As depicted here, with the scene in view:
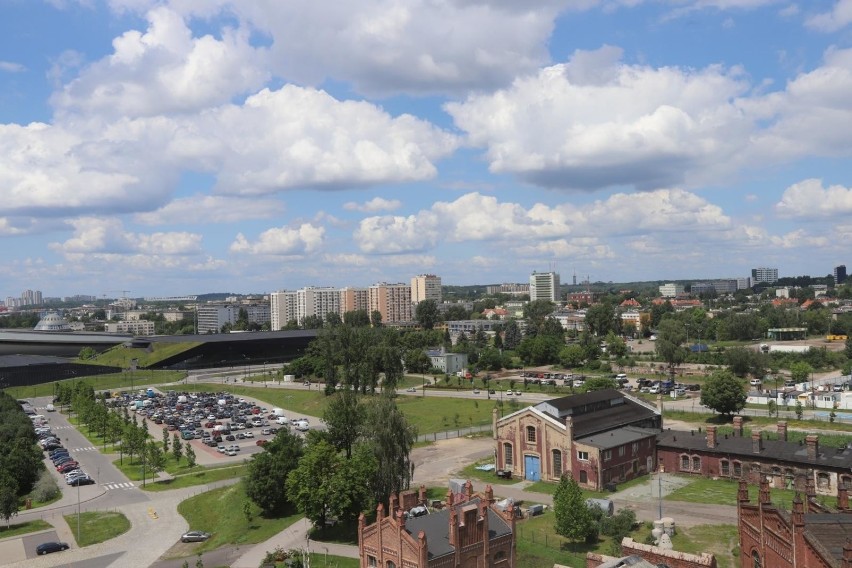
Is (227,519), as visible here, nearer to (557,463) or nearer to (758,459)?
(557,463)

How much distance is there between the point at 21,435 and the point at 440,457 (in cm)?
4652

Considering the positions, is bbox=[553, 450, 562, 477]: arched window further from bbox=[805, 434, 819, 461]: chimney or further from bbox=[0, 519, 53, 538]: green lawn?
bbox=[0, 519, 53, 538]: green lawn

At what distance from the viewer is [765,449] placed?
2345 inches

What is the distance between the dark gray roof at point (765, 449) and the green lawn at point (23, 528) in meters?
53.3

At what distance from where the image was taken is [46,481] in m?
68.6

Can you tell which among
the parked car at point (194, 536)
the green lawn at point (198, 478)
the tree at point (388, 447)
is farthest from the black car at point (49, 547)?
the tree at point (388, 447)

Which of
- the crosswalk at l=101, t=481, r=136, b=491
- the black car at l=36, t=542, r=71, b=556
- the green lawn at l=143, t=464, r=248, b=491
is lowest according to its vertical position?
the crosswalk at l=101, t=481, r=136, b=491

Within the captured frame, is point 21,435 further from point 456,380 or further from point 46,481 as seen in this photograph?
point 456,380

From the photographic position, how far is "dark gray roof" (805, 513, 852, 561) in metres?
23.4

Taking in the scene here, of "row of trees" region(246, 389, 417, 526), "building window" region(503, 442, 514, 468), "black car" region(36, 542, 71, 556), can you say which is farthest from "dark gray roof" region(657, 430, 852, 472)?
"black car" region(36, 542, 71, 556)

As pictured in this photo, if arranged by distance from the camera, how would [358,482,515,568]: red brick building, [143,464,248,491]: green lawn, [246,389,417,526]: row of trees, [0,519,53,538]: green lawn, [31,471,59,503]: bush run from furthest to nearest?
[143,464,248,491]: green lawn, [31,471,59,503]: bush, [0,519,53,538]: green lawn, [246,389,417,526]: row of trees, [358,482,515,568]: red brick building

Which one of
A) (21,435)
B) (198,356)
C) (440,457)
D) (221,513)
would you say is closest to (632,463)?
(440,457)

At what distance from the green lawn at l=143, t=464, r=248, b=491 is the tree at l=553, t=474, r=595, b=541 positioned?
36503 mm

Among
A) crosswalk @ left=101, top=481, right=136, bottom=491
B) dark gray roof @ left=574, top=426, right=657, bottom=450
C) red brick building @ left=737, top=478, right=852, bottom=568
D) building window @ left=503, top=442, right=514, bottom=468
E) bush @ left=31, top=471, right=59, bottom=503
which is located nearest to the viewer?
red brick building @ left=737, top=478, right=852, bottom=568
